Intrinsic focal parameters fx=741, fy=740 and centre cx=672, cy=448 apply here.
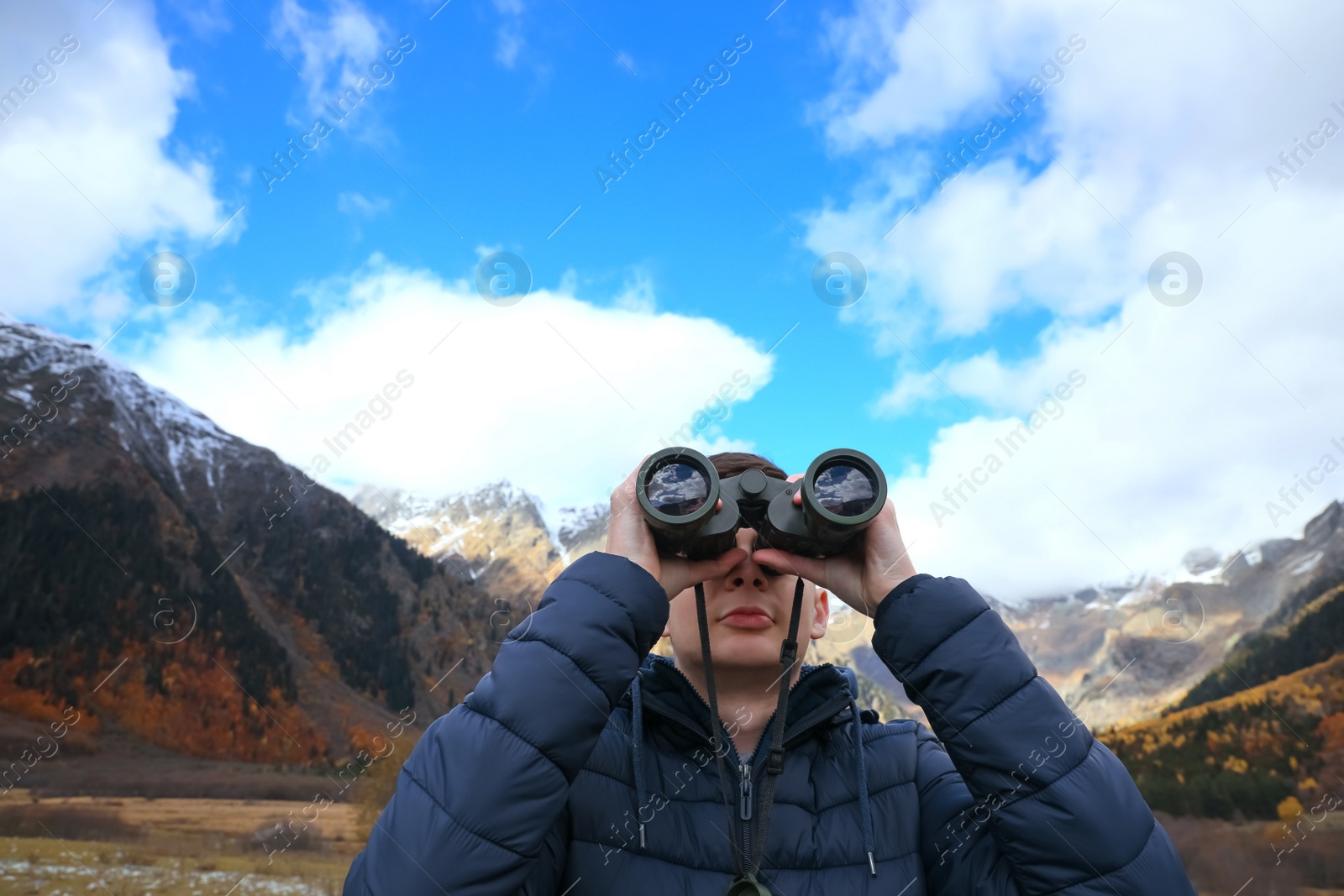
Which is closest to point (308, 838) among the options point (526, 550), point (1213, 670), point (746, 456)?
point (526, 550)

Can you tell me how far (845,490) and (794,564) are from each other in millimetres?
212

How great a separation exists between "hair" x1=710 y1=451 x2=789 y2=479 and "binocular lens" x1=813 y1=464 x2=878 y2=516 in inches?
9.5

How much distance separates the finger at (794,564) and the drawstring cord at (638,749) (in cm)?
38


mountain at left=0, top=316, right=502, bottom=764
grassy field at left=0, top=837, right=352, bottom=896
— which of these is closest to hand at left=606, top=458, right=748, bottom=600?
grassy field at left=0, top=837, right=352, bottom=896

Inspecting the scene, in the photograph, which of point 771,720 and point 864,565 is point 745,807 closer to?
point 771,720

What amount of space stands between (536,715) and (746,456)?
→ 0.98m

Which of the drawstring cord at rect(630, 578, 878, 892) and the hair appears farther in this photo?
the hair

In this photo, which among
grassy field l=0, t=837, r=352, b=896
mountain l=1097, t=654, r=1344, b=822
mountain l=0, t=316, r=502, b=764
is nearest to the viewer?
grassy field l=0, t=837, r=352, b=896

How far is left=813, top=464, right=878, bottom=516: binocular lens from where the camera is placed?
5.41ft

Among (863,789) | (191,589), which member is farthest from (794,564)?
(191,589)

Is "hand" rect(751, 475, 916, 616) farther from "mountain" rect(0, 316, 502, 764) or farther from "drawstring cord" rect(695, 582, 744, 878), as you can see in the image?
"mountain" rect(0, 316, 502, 764)

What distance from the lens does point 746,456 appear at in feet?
6.70

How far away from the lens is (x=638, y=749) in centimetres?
151

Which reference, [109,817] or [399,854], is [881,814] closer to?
[399,854]
